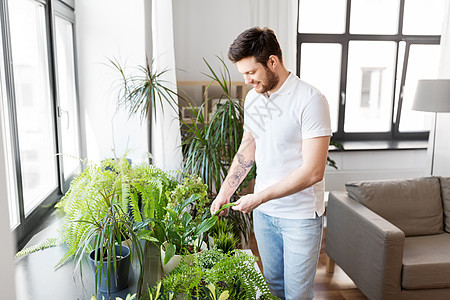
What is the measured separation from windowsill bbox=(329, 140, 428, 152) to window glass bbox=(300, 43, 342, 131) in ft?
1.76

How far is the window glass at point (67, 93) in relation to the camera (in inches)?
99.7

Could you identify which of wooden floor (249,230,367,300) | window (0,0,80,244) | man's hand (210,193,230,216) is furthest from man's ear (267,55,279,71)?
wooden floor (249,230,367,300)

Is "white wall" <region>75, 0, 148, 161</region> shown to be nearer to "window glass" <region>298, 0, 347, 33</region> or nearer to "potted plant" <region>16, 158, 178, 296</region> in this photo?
"potted plant" <region>16, 158, 178, 296</region>

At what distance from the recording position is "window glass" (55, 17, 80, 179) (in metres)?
2.53

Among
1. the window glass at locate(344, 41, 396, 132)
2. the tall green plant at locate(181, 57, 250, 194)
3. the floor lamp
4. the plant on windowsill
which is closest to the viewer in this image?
the plant on windowsill

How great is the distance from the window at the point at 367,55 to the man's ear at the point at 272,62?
2936mm

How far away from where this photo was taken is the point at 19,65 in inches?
76.5

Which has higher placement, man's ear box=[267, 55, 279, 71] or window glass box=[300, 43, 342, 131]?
window glass box=[300, 43, 342, 131]

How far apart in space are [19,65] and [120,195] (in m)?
0.81

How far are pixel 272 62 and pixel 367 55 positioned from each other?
3.33m

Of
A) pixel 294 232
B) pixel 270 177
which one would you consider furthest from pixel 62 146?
pixel 294 232

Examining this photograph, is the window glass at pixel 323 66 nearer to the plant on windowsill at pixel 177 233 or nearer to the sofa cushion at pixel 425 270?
the sofa cushion at pixel 425 270

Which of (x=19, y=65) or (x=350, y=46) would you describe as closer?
(x=19, y=65)

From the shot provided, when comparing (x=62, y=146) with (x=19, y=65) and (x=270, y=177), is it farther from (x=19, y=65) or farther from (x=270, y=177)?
(x=270, y=177)
